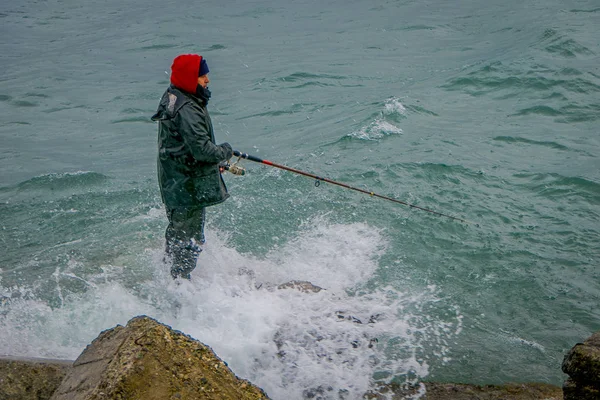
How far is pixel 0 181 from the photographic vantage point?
1081 centimetres

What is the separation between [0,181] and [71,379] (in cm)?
761

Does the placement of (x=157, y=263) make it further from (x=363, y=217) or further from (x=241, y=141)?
(x=241, y=141)

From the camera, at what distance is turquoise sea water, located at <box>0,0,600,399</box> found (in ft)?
20.3

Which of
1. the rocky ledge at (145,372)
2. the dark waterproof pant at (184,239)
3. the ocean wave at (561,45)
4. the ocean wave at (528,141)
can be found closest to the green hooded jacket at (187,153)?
the dark waterproof pant at (184,239)

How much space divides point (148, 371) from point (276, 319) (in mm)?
2565

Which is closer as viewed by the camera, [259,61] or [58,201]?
[58,201]

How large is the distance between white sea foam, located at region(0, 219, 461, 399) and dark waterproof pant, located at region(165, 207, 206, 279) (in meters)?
0.17

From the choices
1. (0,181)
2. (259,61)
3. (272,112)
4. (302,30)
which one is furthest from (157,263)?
(302,30)

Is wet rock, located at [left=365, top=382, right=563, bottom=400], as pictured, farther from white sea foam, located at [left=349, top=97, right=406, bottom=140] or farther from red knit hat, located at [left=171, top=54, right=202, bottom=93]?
white sea foam, located at [left=349, top=97, right=406, bottom=140]

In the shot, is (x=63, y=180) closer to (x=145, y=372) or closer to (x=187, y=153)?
(x=187, y=153)

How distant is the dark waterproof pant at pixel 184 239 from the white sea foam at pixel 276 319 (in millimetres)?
173

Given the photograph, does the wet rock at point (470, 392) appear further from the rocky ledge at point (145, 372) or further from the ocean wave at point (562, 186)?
the ocean wave at point (562, 186)

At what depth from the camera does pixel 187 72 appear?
19.9 ft

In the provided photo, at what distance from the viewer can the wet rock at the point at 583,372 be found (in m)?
4.25
